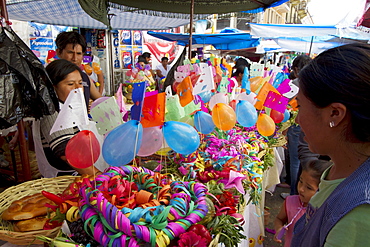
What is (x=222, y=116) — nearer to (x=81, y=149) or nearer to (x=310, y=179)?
(x=310, y=179)

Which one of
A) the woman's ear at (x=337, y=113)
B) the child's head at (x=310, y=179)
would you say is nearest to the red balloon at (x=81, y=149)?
the woman's ear at (x=337, y=113)

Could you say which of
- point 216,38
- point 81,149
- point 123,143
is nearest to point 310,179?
point 123,143

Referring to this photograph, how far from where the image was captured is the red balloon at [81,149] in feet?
3.47

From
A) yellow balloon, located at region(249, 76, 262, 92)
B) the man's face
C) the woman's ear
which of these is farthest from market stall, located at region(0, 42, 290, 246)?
the man's face

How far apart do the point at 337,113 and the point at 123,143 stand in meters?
0.75

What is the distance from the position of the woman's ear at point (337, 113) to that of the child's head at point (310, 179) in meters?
0.89

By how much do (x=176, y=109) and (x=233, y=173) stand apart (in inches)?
18.6

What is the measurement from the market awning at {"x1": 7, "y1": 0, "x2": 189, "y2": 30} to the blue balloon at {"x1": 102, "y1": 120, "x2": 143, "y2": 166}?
344 cm

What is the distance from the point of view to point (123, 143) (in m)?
1.03

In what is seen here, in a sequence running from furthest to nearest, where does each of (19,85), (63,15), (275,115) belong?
(63,15) → (275,115) → (19,85)

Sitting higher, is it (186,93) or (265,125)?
(186,93)

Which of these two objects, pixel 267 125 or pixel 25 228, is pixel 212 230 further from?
pixel 267 125

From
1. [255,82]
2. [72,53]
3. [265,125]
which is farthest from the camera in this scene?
[255,82]

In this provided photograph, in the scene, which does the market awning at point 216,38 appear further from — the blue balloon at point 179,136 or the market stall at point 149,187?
the blue balloon at point 179,136
